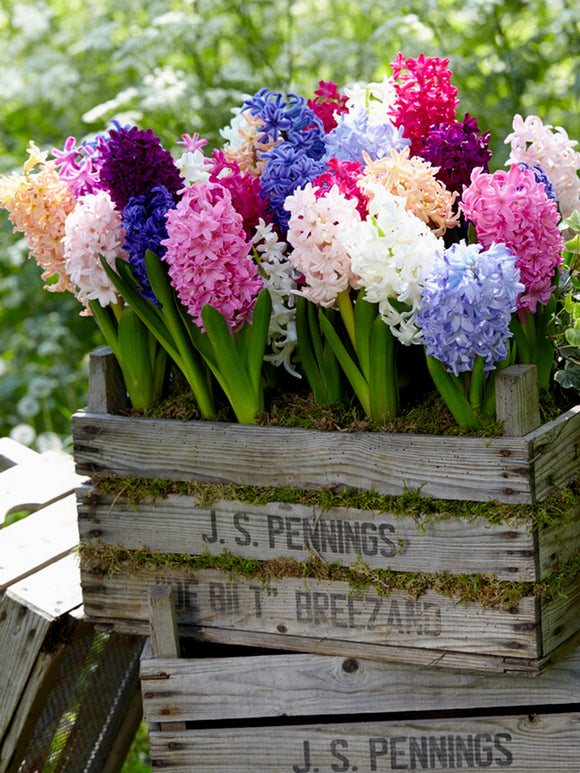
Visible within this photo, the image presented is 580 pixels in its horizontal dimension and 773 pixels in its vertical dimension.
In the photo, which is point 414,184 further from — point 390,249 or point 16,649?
point 16,649

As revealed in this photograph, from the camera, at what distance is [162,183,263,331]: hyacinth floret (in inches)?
54.6

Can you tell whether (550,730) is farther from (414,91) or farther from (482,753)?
(414,91)

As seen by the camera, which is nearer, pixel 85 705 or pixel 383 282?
pixel 383 282

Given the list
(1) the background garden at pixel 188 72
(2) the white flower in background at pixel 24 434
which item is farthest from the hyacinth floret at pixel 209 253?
(2) the white flower in background at pixel 24 434

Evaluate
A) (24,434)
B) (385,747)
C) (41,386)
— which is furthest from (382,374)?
(41,386)

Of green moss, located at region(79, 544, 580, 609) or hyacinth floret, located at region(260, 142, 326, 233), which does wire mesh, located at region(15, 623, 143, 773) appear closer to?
green moss, located at region(79, 544, 580, 609)

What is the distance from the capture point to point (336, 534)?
4.90 ft

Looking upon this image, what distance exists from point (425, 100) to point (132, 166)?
0.52 metres

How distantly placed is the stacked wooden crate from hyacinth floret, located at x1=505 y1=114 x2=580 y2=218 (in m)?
0.43

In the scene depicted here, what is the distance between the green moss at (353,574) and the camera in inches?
54.9

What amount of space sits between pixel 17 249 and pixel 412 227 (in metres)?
2.63

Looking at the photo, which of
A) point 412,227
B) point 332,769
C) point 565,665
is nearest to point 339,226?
point 412,227

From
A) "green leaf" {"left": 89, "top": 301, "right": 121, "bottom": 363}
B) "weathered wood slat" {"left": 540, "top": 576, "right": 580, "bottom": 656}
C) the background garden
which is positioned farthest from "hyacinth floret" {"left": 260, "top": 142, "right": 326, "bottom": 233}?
the background garden

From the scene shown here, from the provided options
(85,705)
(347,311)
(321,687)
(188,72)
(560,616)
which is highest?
(347,311)
